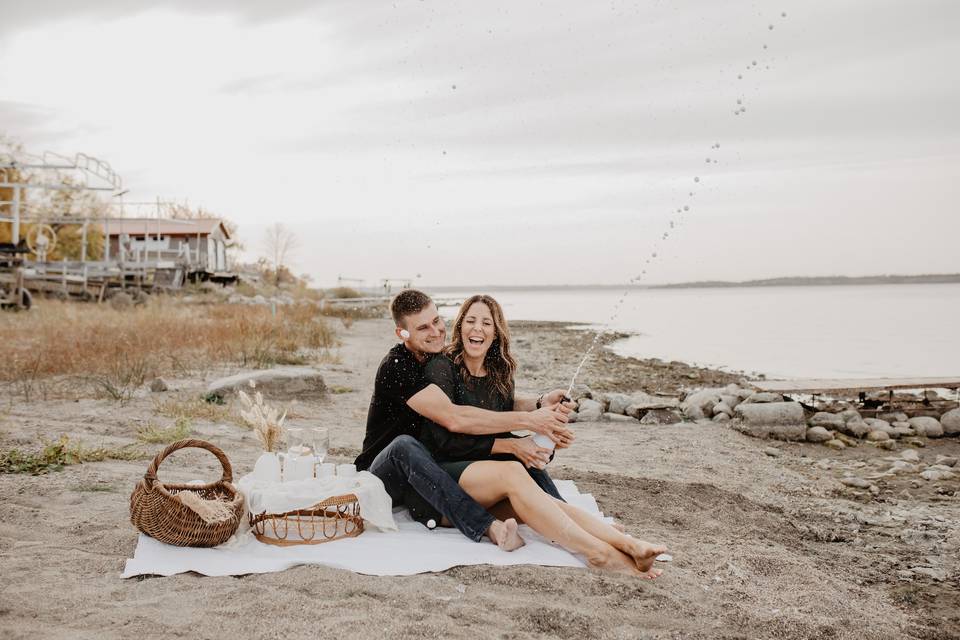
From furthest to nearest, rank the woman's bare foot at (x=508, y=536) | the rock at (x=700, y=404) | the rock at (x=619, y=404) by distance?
the rock at (x=619, y=404) < the rock at (x=700, y=404) < the woman's bare foot at (x=508, y=536)

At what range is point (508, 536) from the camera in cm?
438

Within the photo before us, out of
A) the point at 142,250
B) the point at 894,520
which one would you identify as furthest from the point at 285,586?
the point at 142,250

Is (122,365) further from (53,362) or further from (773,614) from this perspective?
(773,614)

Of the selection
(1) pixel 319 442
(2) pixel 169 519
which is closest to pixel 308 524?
(1) pixel 319 442

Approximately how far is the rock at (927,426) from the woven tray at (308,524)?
337 inches

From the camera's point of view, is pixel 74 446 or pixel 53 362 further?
pixel 53 362

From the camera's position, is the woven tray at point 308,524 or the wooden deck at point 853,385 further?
the wooden deck at point 853,385

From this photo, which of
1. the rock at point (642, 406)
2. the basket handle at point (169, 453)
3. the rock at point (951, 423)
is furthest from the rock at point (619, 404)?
the basket handle at point (169, 453)

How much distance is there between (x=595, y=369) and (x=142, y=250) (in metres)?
31.9

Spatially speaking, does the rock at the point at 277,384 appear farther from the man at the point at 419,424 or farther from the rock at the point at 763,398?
the rock at the point at 763,398

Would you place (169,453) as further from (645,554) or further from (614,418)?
(614,418)

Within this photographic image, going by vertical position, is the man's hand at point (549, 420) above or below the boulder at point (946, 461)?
above

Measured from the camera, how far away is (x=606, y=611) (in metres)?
3.64

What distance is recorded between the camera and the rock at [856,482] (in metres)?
7.33
